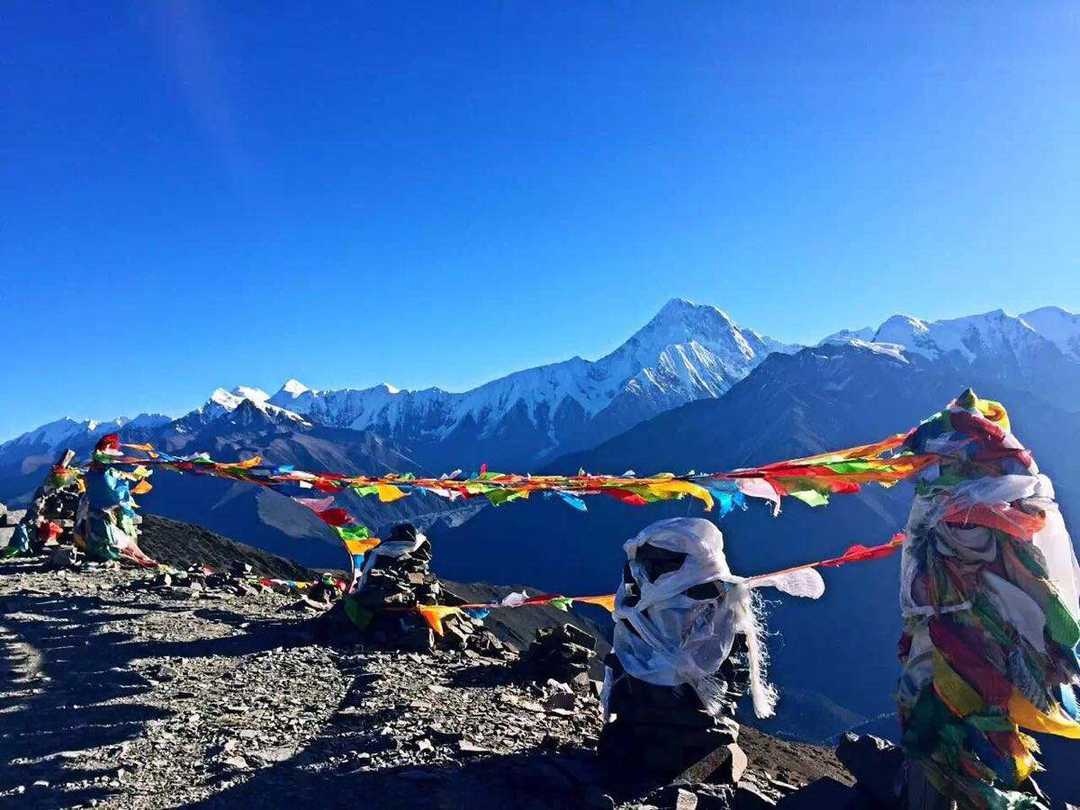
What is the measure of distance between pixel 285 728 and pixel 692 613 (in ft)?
16.1

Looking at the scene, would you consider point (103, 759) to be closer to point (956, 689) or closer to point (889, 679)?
point (956, 689)

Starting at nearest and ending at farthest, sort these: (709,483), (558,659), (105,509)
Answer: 1. (709,483)
2. (558,659)
3. (105,509)

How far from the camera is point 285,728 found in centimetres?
805

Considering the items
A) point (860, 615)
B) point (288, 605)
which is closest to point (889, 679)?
point (860, 615)

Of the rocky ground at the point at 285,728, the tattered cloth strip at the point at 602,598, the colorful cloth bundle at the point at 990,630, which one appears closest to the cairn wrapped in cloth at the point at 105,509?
the rocky ground at the point at 285,728

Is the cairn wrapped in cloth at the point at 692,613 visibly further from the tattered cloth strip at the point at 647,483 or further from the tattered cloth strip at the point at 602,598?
the tattered cloth strip at the point at 647,483

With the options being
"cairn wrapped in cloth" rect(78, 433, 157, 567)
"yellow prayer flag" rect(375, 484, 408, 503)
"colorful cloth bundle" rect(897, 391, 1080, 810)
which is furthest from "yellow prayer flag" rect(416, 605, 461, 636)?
"cairn wrapped in cloth" rect(78, 433, 157, 567)

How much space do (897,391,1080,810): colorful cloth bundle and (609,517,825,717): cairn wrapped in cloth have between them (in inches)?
56.7

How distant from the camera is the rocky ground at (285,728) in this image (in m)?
6.48

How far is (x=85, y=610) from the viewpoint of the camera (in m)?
14.0

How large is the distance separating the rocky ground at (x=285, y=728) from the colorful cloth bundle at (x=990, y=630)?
3.65ft

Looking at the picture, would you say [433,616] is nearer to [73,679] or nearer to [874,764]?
[73,679]

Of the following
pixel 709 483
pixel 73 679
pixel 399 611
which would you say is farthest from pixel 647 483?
pixel 73 679

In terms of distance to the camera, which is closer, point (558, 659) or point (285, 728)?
point (285, 728)
